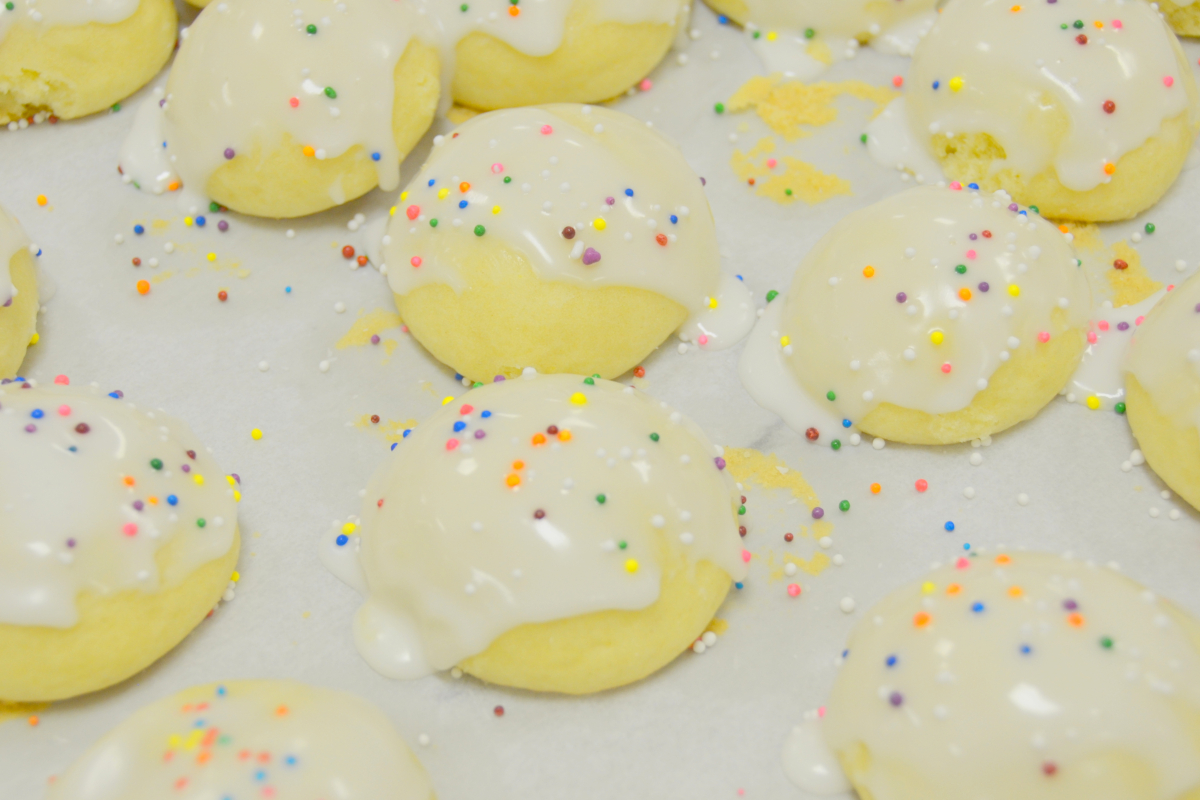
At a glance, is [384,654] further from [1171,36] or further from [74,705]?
[1171,36]

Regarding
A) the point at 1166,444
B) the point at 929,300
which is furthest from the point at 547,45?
the point at 1166,444

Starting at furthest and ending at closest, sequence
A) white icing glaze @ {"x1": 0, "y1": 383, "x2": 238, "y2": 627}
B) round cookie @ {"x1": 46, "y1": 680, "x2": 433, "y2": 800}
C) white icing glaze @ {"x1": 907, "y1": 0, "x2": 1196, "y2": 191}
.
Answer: white icing glaze @ {"x1": 907, "y1": 0, "x2": 1196, "y2": 191} < white icing glaze @ {"x1": 0, "y1": 383, "x2": 238, "y2": 627} < round cookie @ {"x1": 46, "y1": 680, "x2": 433, "y2": 800}

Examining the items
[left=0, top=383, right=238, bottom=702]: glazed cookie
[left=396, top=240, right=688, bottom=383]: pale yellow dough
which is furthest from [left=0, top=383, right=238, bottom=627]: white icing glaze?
[left=396, top=240, right=688, bottom=383]: pale yellow dough

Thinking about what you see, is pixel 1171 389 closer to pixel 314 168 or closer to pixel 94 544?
pixel 314 168

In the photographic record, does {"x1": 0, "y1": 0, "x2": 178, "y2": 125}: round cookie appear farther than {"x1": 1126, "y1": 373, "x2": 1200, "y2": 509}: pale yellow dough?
Yes

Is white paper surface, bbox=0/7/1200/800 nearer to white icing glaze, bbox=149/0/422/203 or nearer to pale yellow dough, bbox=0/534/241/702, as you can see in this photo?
pale yellow dough, bbox=0/534/241/702

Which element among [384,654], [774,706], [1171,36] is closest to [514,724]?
[384,654]
